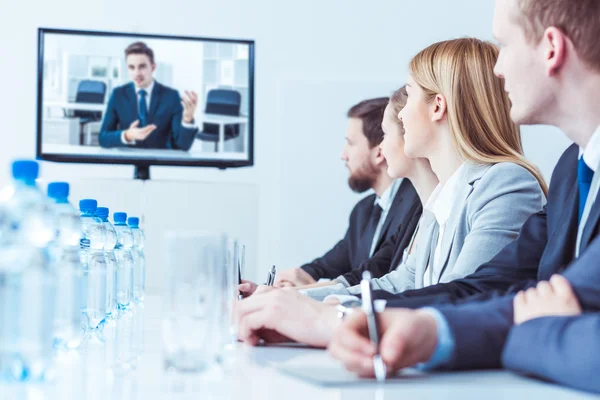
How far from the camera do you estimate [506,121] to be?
2.33 m

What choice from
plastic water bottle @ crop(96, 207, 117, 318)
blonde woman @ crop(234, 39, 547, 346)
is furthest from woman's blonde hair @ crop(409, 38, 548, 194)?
plastic water bottle @ crop(96, 207, 117, 318)

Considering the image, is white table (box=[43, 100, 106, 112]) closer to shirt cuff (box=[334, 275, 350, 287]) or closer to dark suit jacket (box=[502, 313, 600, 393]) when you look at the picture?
shirt cuff (box=[334, 275, 350, 287])

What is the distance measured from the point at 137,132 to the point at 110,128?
6.1 inches

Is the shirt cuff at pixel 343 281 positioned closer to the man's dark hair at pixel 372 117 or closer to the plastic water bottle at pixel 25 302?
the man's dark hair at pixel 372 117

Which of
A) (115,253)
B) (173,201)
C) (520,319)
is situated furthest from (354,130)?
(520,319)

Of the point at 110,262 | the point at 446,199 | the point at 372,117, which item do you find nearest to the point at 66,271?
the point at 110,262

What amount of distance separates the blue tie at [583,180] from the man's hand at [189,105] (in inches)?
138

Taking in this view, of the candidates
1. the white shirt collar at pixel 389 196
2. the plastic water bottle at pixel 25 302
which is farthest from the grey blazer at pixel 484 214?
the white shirt collar at pixel 389 196

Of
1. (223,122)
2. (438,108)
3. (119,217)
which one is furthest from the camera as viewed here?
(223,122)

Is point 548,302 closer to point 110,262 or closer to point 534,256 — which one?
point 534,256

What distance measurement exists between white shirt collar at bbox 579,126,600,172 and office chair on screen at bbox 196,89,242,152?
3.41 meters

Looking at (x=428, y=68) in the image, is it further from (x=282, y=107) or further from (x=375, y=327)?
(x=282, y=107)

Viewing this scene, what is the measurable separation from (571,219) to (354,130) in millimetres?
2776

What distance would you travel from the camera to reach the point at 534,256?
177cm
